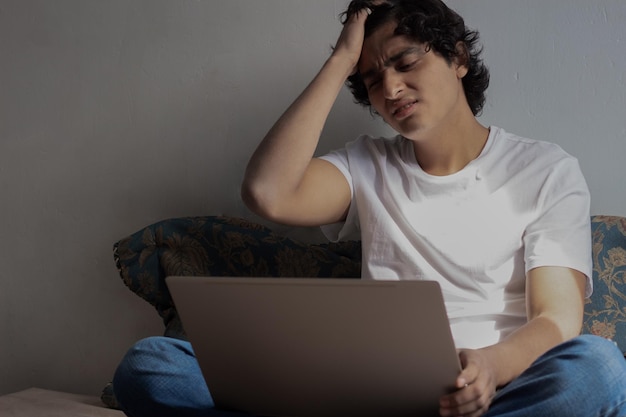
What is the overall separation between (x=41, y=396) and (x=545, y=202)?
138 centimetres

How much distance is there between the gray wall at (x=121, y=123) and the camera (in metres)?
2.17

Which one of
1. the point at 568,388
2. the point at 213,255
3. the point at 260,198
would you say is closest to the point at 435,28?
the point at 260,198

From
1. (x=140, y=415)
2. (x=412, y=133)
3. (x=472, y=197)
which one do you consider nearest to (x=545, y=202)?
(x=472, y=197)

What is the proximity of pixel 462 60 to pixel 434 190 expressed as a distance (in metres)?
0.28

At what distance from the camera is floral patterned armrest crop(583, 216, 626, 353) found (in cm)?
176

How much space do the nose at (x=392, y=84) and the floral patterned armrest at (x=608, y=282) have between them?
50cm

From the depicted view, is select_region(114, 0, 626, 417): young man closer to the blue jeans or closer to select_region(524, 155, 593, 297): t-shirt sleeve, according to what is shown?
select_region(524, 155, 593, 297): t-shirt sleeve

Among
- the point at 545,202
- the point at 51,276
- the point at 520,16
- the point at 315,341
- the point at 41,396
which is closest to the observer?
the point at 315,341

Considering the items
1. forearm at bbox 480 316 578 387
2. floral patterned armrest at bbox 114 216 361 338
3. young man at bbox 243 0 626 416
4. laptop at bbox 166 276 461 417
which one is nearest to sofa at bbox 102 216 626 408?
floral patterned armrest at bbox 114 216 361 338

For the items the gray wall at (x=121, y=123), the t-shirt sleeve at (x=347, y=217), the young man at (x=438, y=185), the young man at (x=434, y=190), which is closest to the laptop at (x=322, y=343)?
the young man at (x=434, y=190)

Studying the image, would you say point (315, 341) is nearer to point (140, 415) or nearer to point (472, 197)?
point (140, 415)

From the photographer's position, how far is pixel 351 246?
2018 millimetres

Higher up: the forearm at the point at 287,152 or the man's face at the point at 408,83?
the man's face at the point at 408,83

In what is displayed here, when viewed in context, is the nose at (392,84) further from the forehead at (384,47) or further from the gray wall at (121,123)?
the gray wall at (121,123)
